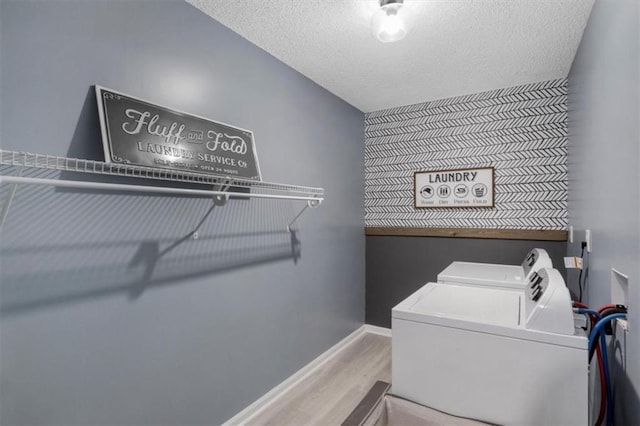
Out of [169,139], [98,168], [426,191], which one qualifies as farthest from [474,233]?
[98,168]

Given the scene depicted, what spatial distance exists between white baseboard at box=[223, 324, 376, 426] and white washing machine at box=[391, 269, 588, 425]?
1.15 metres

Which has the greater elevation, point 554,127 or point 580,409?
point 554,127

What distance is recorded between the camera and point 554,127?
2.49 m

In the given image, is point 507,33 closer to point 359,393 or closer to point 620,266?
point 620,266

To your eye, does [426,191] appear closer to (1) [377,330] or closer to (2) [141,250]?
(1) [377,330]

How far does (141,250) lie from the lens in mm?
1395

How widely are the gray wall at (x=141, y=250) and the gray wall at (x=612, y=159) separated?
67.2 inches

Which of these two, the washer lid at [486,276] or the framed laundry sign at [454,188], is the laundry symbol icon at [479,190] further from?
the washer lid at [486,276]

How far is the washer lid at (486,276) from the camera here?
1697 mm

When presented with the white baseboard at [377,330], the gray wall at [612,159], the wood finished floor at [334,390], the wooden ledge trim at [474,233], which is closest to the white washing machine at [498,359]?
the gray wall at [612,159]

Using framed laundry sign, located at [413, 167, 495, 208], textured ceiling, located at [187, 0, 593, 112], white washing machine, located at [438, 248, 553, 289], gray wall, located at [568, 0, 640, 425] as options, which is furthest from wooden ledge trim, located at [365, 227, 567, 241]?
→ textured ceiling, located at [187, 0, 593, 112]

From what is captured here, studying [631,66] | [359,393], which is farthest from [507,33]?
[359,393]

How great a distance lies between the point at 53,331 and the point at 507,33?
2633 millimetres

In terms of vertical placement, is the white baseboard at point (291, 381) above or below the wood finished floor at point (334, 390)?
above
